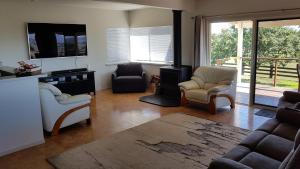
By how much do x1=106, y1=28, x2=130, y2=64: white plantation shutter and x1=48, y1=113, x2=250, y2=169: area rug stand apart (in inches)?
150

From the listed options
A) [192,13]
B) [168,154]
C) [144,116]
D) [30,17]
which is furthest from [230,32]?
[30,17]

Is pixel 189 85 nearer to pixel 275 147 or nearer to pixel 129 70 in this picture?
A: pixel 129 70

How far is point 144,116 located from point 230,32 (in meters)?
2.92

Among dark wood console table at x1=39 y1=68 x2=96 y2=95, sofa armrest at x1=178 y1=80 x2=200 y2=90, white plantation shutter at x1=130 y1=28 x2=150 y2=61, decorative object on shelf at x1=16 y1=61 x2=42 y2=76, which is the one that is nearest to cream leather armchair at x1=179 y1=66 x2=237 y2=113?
sofa armrest at x1=178 y1=80 x2=200 y2=90

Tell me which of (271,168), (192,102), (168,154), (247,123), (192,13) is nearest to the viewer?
(271,168)

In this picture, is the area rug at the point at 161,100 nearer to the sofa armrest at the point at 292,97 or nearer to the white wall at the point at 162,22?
the white wall at the point at 162,22

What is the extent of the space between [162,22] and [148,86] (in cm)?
203

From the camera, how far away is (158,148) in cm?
336

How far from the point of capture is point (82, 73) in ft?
21.2

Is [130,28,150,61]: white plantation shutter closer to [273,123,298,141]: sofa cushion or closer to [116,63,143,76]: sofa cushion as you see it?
[116,63,143,76]: sofa cushion

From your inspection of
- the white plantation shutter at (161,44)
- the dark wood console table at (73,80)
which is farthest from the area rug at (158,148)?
the white plantation shutter at (161,44)

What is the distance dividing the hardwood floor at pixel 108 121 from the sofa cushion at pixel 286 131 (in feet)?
4.28

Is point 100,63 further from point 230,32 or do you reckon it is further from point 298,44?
point 298,44

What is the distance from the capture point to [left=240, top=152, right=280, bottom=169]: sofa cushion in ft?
6.66
